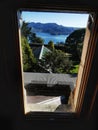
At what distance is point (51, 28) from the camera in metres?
1.80

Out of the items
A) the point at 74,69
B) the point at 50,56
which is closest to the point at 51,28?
the point at 50,56

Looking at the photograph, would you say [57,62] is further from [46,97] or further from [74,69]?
[46,97]

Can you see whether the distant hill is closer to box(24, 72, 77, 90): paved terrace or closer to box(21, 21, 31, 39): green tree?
box(21, 21, 31, 39): green tree

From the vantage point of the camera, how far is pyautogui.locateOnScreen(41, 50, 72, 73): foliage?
1983 millimetres

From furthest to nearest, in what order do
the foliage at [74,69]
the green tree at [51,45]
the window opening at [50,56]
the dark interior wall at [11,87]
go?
the foliage at [74,69], the green tree at [51,45], the window opening at [50,56], the dark interior wall at [11,87]

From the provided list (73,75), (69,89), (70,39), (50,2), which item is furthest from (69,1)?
(69,89)

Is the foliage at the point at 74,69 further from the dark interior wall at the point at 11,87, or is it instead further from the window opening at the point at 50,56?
the dark interior wall at the point at 11,87

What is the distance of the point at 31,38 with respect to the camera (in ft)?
6.16

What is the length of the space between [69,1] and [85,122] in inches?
53.8

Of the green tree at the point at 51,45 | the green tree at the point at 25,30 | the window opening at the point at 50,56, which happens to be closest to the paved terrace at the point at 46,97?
the window opening at the point at 50,56

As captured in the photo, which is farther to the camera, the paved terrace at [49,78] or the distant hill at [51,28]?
the paved terrace at [49,78]

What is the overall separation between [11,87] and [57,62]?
491 millimetres

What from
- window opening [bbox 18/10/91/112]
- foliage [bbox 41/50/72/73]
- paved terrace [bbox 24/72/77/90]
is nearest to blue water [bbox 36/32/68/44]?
window opening [bbox 18/10/91/112]

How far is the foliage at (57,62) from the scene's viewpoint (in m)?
1.98
